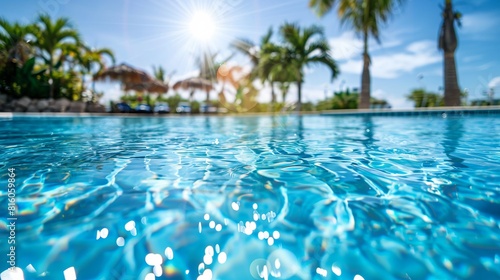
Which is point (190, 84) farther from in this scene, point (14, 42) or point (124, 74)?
point (14, 42)

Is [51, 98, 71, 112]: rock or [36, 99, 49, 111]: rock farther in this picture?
[51, 98, 71, 112]: rock

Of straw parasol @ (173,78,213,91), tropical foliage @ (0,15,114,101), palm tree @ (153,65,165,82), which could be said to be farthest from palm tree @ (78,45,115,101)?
palm tree @ (153,65,165,82)

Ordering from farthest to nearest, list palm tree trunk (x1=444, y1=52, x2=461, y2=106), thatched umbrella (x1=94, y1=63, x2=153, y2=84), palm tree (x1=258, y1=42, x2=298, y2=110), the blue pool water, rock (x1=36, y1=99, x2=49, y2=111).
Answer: palm tree (x1=258, y1=42, x2=298, y2=110)
thatched umbrella (x1=94, y1=63, x2=153, y2=84)
rock (x1=36, y1=99, x2=49, y2=111)
palm tree trunk (x1=444, y1=52, x2=461, y2=106)
the blue pool water

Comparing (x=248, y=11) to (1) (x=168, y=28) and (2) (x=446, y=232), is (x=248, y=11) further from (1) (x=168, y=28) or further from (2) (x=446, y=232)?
(2) (x=446, y=232)

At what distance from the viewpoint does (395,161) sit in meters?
2.77

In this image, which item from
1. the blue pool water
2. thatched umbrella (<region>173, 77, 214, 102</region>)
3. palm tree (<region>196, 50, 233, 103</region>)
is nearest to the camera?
the blue pool water

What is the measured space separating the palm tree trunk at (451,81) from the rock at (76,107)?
2029cm

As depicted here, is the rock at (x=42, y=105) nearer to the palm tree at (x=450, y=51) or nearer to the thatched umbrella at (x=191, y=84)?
the thatched umbrella at (x=191, y=84)

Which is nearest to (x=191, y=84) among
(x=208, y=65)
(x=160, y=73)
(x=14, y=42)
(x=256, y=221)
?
(x=208, y=65)

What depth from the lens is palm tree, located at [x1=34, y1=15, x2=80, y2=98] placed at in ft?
46.3

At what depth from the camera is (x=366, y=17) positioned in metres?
14.4

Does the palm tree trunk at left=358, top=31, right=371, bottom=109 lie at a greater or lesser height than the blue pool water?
greater

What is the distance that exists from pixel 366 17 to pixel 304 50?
3.96m

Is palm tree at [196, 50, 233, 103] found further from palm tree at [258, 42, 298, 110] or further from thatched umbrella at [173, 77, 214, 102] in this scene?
palm tree at [258, 42, 298, 110]
